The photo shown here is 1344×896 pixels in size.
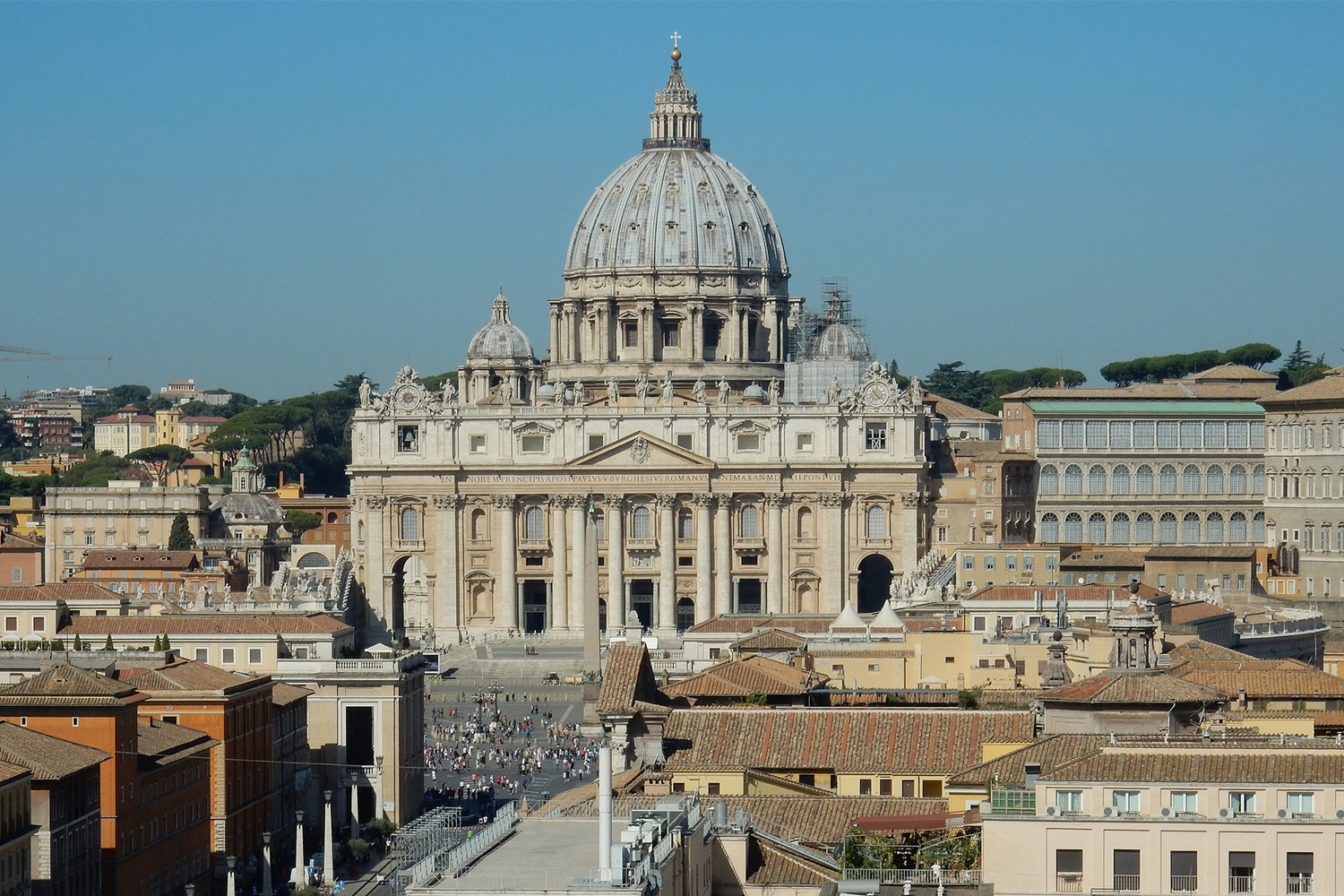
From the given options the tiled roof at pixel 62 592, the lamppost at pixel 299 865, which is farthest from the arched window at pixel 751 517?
the lamppost at pixel 299 865

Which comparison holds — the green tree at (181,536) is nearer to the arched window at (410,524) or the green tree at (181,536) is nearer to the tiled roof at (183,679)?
the arched window at (410,524)

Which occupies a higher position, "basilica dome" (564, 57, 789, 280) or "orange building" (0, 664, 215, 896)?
"basilica dome" (564, 57, 789, 280)

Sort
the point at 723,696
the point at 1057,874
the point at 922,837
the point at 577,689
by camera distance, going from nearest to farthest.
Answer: the point at 1057,874 → the point at 922,837 → the point at 723,696 → the point at 577,689

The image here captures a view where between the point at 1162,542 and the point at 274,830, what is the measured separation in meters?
65.8

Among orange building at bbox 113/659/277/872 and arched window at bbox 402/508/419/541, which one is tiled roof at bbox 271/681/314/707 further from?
arched window at bbox 402/508/419/541

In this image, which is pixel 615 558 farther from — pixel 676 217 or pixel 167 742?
pixel 167 742

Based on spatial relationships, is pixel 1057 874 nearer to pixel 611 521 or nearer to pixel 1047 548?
pixel 1047 548

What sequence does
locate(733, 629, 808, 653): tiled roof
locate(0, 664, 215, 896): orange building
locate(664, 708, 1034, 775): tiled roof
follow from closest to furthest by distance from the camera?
locate(664, 708, 1034, 775): tiled roof < locate(0, 664, 215, 896): orange building < locate(733, 629, 808, 653): tiled roof

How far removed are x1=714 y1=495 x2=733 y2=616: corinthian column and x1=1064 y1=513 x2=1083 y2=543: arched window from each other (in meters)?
12.1

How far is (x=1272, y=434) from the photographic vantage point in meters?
117

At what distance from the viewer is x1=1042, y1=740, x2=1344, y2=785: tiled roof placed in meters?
32.2

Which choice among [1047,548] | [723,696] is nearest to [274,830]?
[723,696]

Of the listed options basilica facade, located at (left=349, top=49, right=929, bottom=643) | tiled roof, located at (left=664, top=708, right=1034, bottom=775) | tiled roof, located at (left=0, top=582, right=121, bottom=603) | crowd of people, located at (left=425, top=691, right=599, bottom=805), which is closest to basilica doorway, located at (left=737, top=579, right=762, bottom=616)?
basilica facade, located at (left=349, top=49, right=929, bottom=643)

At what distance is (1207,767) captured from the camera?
3253 centimetres
